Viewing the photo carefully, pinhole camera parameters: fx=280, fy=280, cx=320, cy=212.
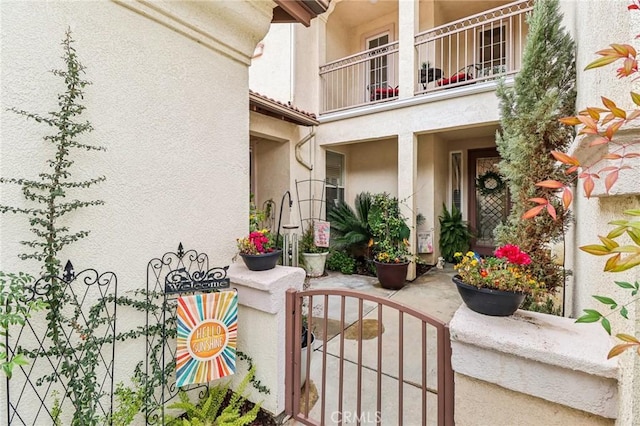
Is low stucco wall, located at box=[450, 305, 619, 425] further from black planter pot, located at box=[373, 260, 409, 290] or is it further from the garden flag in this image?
black planter pot, located at box=[373, 260, 409, 290]

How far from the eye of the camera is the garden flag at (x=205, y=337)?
6.17 ft

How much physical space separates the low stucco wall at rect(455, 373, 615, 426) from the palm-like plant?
15.5ft

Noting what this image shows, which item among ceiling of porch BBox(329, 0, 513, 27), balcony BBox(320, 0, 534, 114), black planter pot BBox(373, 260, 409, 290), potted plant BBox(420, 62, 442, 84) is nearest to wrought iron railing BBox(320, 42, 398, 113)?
balcony BBox(320, 0, 534, 114)

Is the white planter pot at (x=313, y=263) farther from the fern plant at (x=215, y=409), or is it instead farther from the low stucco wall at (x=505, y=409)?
the low stucco wall at (x=505, y=409)

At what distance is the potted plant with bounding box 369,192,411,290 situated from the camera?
5125mm

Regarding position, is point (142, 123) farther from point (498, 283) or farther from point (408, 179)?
point (408, 179)

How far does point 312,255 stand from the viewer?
5.90 m

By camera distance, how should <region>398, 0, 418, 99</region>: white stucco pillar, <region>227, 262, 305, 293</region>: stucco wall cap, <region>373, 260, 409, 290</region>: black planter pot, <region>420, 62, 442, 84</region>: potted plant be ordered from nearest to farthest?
1. <region>227, 262, 305, 293</region>: stucco wall cap
2. <region>373, 260, 409, 290</region>: black planter pot
3. <region>398, 0, 418, 99</region>: white stucco pillar
4. <region>420, 62, 442, 84</region>: potted plant

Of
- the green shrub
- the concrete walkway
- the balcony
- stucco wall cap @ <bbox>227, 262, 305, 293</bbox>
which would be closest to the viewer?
stucco wall cap @ <bbox>227, 262, 305, 293</bbox>

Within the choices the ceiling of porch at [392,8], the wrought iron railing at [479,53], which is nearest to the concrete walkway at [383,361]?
the wrought iron railing at [479,53]

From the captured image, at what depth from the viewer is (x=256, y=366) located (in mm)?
2197

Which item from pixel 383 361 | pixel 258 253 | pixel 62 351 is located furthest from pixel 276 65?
pixel 62 351

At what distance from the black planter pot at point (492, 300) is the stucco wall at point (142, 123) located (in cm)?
190

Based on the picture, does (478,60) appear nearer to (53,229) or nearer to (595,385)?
(595,385)
